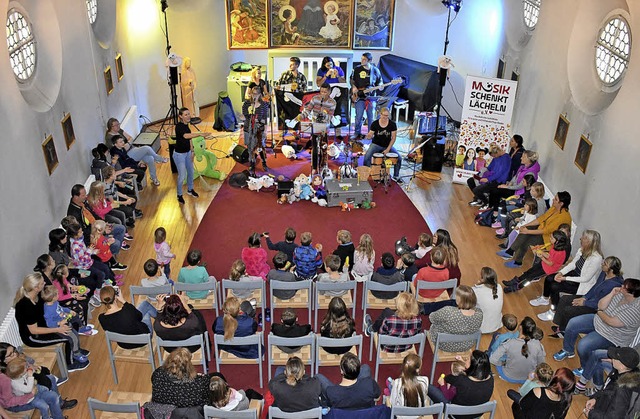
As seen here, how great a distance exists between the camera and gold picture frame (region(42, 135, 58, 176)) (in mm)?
7691

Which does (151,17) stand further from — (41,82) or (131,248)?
(131,248)

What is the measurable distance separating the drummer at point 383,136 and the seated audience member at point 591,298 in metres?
4.62

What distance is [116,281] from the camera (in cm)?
796

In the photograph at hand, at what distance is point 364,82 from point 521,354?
814cm

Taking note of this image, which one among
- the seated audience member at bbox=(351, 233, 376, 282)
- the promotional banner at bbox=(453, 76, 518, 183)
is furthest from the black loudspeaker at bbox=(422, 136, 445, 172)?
the seated audience member at bbox=(351, 233, 376, 282)

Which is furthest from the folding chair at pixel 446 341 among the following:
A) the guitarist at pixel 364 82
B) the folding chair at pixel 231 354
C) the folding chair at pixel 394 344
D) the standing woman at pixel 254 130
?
the guitarist at pixel 364 82

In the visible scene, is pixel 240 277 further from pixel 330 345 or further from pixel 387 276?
pixel 387 276

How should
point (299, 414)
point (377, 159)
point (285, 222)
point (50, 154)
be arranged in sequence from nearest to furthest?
point (299, 414), point (50, 154), point (285, 222), point (377, 159)

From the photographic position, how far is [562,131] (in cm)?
898

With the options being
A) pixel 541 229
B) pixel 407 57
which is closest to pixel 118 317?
pixel 541 229

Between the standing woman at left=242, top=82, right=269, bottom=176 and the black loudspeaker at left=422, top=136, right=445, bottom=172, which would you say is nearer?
the standing woman at left=242, top=82, right=269, bottom=176

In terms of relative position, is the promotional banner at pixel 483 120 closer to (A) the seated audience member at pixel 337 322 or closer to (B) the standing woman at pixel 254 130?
(B) the standing woman at pixel 254 130

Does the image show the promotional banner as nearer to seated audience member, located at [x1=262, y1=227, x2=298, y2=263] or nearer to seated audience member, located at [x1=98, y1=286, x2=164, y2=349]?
seated audience member, located at [x1=262, y1=227, x2=298, y2=263]

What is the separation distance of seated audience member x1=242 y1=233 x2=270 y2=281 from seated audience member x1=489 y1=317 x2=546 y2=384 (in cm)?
296
